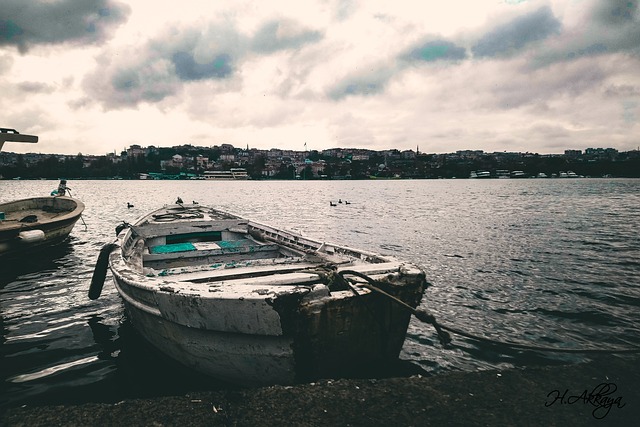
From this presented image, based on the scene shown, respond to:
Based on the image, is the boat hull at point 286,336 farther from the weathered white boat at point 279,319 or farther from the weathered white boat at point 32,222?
the weathered white boat at point 32,222

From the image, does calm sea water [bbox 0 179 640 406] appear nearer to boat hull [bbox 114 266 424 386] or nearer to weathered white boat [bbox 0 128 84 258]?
boat hull [bbox 114 266 424 386]

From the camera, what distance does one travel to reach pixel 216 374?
172 inches

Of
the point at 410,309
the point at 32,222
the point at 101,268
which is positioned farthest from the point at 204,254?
the point at 32,222

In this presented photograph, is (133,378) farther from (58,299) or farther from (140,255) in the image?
(58,299)

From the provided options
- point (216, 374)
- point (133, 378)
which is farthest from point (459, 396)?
point (133, 378)

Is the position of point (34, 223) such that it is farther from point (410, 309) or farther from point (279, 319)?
point (410, 309)

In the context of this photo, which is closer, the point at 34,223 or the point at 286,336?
the point at 286,336

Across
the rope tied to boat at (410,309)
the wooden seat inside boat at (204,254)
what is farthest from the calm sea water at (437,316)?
the rope tied to boat at (410,309)

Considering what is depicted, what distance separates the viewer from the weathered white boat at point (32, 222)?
10.5 m

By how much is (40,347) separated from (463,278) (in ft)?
35.2

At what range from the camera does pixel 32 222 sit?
44.4 ft

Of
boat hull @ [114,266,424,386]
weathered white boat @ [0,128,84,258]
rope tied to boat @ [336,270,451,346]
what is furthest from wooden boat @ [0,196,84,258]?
rope tied to boat @ [336,270,451,346]

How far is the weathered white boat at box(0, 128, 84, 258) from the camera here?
10539mm

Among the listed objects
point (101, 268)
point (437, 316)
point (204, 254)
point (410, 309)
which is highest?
point (410, 309)
